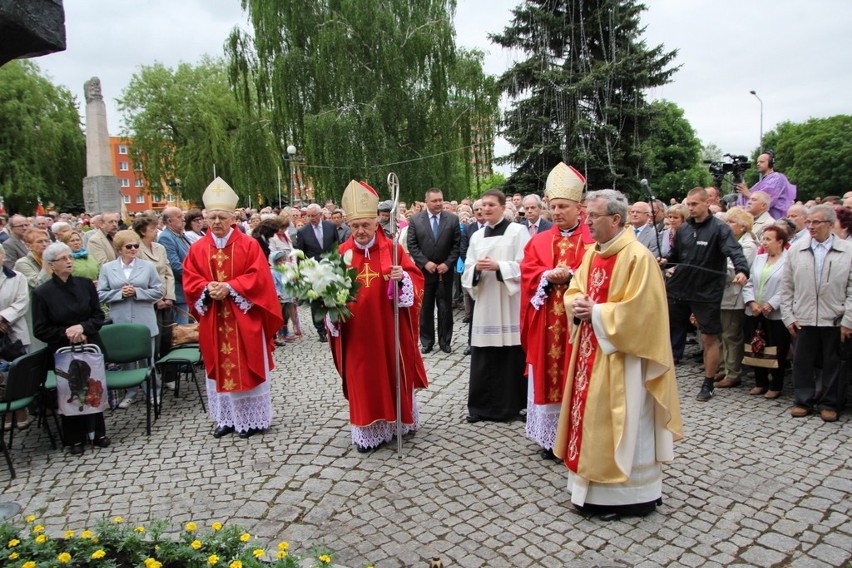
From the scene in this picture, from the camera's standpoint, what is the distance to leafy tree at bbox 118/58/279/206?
37250 millimetres

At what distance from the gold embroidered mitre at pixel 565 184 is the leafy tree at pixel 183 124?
3517 centimetres

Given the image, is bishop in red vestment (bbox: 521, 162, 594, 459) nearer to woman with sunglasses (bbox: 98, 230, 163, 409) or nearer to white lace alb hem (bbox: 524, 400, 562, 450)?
white lace alb hem (bbox: 524, 400, 562, 450)

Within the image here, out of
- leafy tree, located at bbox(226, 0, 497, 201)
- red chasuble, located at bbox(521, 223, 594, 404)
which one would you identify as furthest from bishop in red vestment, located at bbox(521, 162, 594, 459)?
leafy tree, located at bbox(226, 0, 497, 201)

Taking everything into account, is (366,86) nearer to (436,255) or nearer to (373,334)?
(436,255)

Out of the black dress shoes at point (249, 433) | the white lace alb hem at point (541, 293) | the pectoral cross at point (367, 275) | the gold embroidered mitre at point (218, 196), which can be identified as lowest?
the black dress shoes at point (249, 433)

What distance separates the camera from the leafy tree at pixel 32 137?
33000 mm

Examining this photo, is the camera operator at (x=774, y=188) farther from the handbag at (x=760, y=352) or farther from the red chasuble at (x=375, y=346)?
the red chasuble at (x=375, y=346)

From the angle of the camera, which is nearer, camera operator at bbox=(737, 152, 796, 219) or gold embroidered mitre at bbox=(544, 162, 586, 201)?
gold embroidered mitre at bbox=(544, 162, 586, 201)

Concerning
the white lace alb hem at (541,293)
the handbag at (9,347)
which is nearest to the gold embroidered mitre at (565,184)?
the white lace alb hem at (541,293)

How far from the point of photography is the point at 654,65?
2428 centimetres

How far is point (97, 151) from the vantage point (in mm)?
16328

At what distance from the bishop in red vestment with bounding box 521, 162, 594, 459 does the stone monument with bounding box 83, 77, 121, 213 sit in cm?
1466

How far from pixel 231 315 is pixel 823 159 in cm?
4776

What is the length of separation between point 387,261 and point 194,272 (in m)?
2.00
